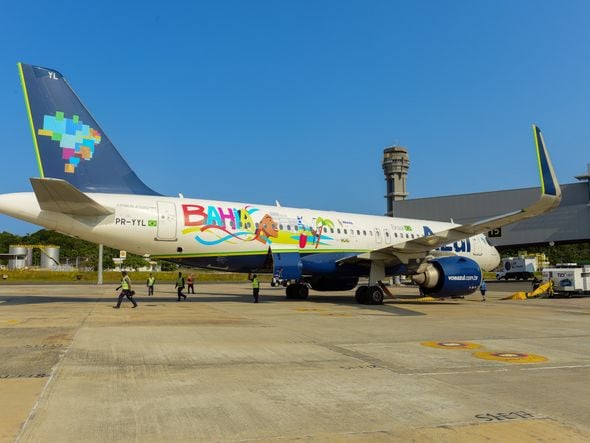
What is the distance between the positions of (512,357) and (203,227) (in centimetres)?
1236

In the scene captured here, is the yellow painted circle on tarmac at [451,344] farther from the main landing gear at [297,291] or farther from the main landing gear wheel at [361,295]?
the main landing gear at [297,291]

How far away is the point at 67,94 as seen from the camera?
16.8 m

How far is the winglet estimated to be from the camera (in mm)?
15672

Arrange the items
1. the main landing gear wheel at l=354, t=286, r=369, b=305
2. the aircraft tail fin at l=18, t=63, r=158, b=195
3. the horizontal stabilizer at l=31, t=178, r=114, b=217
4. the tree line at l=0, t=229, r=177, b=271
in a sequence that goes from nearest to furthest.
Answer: the horizontal stabilizer at l=31, t=178, r=114, b=217 < the aircraft tail fin at l=18, t=63, r=158, b=195 < the main landing gear wheel at l=354, t=286, r=369, b=305 < the tree line at l=0, t=229, r=177, b=271

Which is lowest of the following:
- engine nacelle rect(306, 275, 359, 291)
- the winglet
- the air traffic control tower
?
engine nacelle rect(306, 275, 359, 291)

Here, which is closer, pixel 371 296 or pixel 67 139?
pixel 67 139

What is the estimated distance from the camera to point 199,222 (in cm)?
1800

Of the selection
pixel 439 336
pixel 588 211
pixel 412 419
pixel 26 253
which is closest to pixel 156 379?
pixel 412 419

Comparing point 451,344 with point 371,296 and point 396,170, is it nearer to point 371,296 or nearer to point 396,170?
point 371,296

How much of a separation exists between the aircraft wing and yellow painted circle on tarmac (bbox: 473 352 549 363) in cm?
877

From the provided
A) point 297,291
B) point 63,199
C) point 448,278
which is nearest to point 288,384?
point 63,199

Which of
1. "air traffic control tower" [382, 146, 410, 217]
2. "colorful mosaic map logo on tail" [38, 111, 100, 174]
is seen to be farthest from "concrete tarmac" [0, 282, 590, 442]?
"air traffic control tower" [382, 146, 410, 217]

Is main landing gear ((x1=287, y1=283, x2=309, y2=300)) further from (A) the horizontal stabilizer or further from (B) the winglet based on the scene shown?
(B) the winglet

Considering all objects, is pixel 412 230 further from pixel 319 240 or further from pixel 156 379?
pixel 156 379
